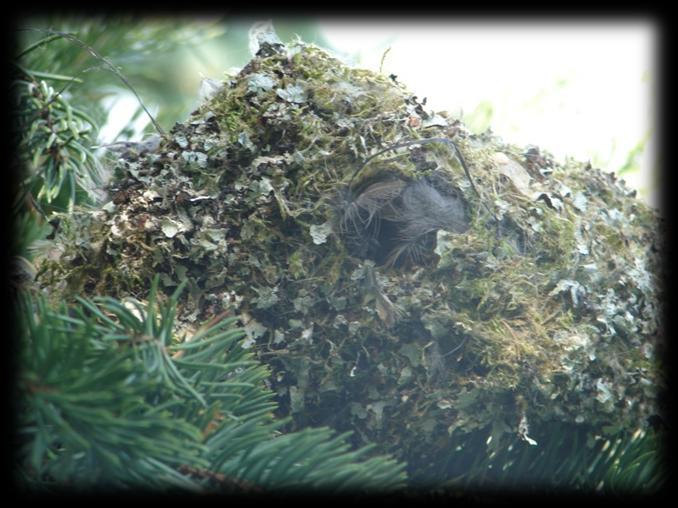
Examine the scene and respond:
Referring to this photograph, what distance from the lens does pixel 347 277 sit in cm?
66

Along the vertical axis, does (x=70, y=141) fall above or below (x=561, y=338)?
above

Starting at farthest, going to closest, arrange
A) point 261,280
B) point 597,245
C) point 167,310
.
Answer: point 597,245
point 261,280
point 167,310

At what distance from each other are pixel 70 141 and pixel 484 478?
1.86 ft

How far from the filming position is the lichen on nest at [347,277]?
0.64 m

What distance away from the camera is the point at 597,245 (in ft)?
2.50

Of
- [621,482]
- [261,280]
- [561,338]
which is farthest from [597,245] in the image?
[261,280]

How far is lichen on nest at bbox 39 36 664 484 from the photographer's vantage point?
641mm

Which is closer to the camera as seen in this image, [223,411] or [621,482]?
[223,411]

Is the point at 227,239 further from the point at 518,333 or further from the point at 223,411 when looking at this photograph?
the point at 518,333

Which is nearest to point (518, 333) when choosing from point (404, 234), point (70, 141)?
point (404, 234)

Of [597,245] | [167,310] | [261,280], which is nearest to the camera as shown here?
[167,310]

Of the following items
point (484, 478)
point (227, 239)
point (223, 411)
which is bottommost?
point (484, 478)

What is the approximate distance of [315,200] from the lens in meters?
0.67

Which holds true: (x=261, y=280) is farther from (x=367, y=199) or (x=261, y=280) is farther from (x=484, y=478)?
(x=484, y=478)
